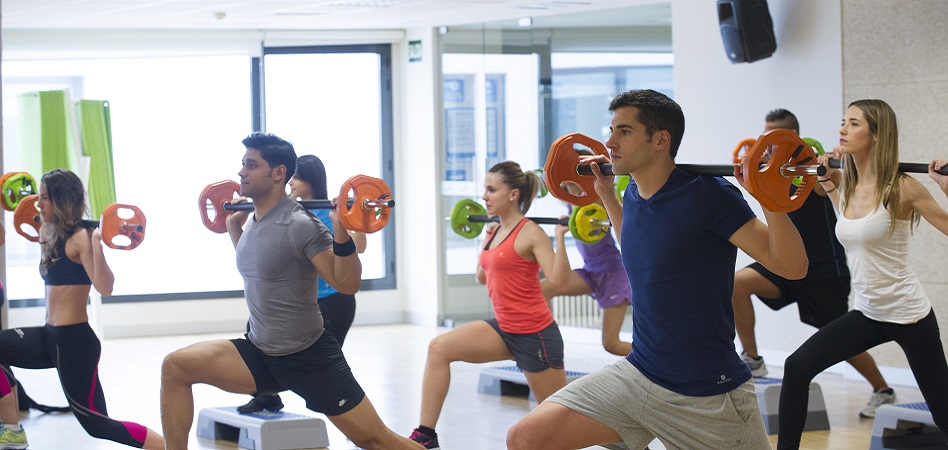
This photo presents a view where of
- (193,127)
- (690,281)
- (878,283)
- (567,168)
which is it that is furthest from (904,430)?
(193,127)

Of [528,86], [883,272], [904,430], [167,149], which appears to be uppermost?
[528,86]

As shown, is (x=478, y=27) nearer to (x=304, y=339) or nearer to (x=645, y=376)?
(x=304, y=339)

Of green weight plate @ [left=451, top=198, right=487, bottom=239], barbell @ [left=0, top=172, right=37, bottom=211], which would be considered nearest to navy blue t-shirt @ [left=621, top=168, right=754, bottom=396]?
green weight plate @ [left=451, top=198, right=487, bottom=239]

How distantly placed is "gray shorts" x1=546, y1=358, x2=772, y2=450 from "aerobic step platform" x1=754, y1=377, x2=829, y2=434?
7.61ft

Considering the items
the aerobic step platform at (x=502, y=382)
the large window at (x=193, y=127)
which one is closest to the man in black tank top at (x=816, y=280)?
the aerobic step platform at (x=502, y=382)

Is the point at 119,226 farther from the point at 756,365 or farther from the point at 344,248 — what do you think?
the point at 756,365

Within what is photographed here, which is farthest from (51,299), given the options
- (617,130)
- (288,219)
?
(617,130)

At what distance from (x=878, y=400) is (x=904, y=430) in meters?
0.65

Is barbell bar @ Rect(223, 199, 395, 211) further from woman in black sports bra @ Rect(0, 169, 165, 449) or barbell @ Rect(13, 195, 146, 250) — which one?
woman in black sports bra @ Rect(0, 169, 165, 449)

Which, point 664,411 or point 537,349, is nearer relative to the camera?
point 664,411

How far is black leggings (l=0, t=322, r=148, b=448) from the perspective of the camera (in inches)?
170

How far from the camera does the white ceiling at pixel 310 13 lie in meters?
7.62

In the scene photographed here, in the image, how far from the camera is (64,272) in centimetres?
450

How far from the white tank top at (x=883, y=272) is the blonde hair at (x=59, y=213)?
9.64ft
